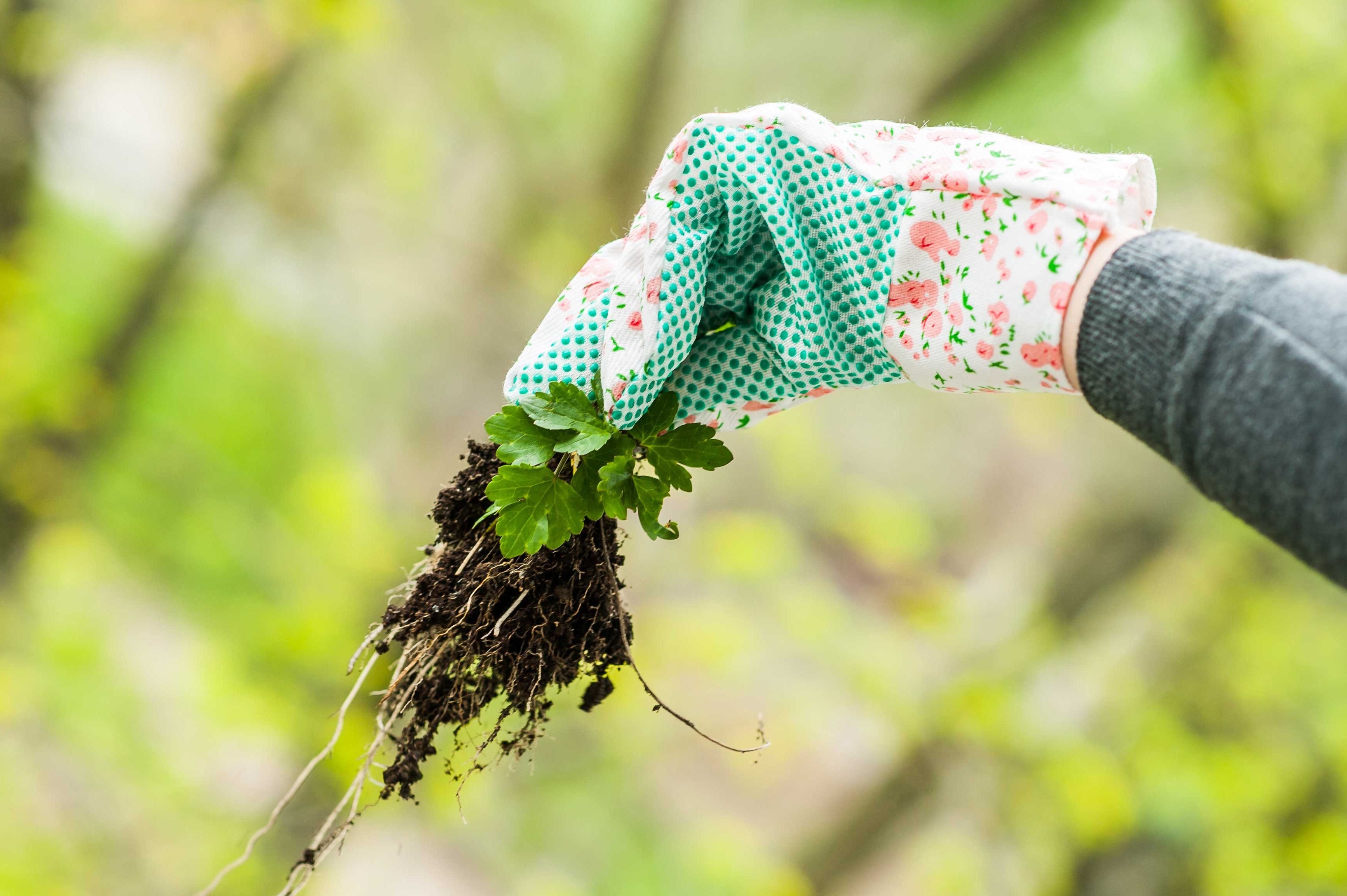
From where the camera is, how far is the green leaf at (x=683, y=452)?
749 millimetres

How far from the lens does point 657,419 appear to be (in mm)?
755

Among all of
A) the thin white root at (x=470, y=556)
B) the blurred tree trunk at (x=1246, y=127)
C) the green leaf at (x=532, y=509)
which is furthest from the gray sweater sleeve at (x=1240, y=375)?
the blurred tree trunk at (x=1246, y=127)

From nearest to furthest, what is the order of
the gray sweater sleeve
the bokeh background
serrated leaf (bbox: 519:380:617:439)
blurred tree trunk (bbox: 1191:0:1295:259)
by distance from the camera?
the gray sweater sleeve
serrated leaf (bbox: 519:380:617:439)
blurred tree trunk (bbox: 1191:0:1295:259)
the bokeh background

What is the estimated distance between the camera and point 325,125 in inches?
104

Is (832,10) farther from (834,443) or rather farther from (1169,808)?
(1169,808)

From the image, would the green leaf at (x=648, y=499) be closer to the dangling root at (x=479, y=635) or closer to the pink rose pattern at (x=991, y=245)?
the dangling root at (x=479, y=635)

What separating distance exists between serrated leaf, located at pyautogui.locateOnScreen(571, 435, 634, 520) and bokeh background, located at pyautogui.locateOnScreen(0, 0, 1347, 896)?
157 centimetres

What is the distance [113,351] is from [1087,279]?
3.32 metres

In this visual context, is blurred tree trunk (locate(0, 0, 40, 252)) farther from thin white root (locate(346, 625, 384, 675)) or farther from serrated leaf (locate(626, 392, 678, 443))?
serrated leaf (locate(626, 392, 678, 443))

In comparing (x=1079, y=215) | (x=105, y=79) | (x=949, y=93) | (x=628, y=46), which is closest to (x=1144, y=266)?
(x=1079, y=215)

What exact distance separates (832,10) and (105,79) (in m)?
2.73

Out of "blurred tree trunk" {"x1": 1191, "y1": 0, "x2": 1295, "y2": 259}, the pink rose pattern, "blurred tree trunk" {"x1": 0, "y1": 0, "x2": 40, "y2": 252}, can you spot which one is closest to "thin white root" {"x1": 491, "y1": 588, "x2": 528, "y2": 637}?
the pink rose pattern

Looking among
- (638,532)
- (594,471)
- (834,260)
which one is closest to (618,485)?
(594,471)

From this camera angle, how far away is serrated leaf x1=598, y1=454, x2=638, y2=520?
0.72m
